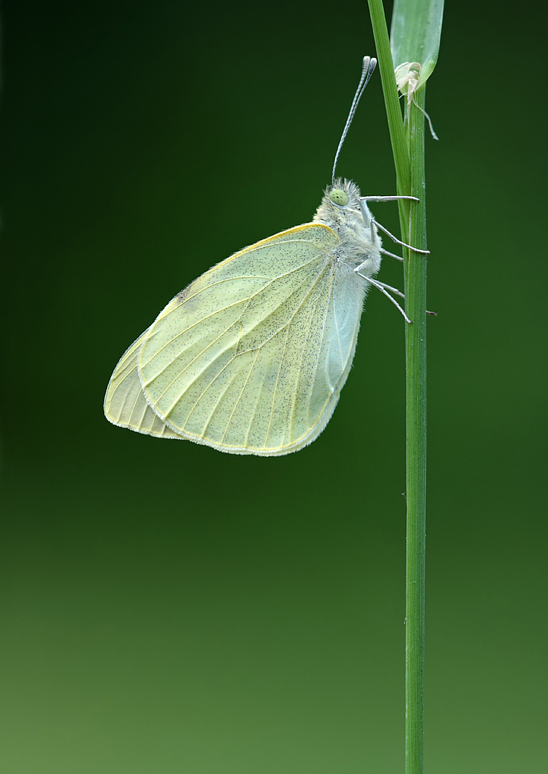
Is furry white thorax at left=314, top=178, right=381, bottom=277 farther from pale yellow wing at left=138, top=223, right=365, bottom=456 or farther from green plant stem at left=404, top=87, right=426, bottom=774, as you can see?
green plant stem at left=404, top=87, right=426, bottom=774

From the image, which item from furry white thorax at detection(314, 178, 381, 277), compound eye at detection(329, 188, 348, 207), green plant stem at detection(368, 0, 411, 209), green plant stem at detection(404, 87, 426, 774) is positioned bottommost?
green plant stem at detection(404, 87, 426, 774)

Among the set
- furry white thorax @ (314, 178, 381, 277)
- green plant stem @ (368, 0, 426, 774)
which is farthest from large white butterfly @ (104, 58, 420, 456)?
green plant stem @ (368, 0, 426, 774)

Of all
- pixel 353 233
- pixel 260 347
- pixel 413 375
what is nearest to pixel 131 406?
pixel 260 347

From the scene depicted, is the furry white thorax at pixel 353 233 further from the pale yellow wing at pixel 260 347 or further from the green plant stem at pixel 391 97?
the green plant stem at pixel 391 97

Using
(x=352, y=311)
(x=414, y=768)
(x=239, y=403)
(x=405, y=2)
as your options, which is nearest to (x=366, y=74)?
(x=405, y=2)

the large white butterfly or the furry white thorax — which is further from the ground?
the furry white thorax

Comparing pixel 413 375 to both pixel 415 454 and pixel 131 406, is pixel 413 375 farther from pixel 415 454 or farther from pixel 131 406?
pixel 131 406

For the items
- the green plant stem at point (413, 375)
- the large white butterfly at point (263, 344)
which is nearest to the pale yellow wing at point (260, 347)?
the large white butterfly at point (263, 344)
